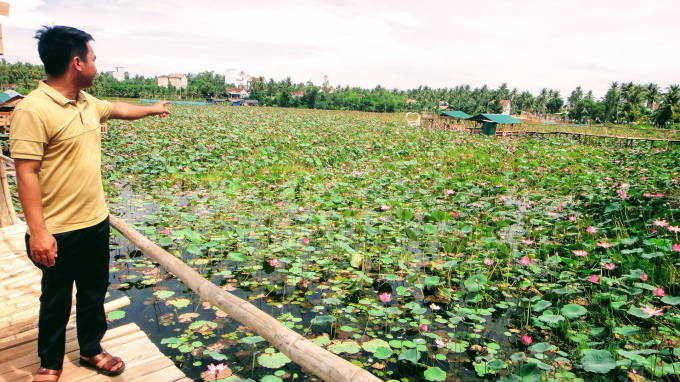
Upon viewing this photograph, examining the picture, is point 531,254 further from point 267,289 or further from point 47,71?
point 47,71

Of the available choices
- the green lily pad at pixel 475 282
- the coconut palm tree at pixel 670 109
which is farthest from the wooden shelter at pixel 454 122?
the coconut palm tree at pixel 670 109

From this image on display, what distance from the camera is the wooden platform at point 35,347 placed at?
1795mm

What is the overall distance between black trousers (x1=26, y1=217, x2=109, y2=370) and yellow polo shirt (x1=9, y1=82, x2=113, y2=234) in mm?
77

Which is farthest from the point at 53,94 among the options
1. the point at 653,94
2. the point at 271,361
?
the point at 653,94

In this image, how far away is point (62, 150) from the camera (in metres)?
1.51

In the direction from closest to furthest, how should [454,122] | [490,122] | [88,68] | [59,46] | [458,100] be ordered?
[59,46] < [88,68] < [490,122] < [454,122] < [458,100]

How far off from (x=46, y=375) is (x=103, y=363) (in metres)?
Result: 0.21

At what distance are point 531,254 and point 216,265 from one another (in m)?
2.87

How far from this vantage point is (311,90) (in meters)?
53.9

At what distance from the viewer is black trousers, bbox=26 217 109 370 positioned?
1593mm

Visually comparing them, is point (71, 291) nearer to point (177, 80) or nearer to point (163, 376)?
point (163, 376)

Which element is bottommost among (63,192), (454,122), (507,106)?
(63,192)

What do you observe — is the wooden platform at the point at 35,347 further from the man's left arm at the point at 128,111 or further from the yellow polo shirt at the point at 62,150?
the man's left arm at the point at 128,111

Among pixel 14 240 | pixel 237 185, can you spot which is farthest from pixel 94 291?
pixel 237 185
